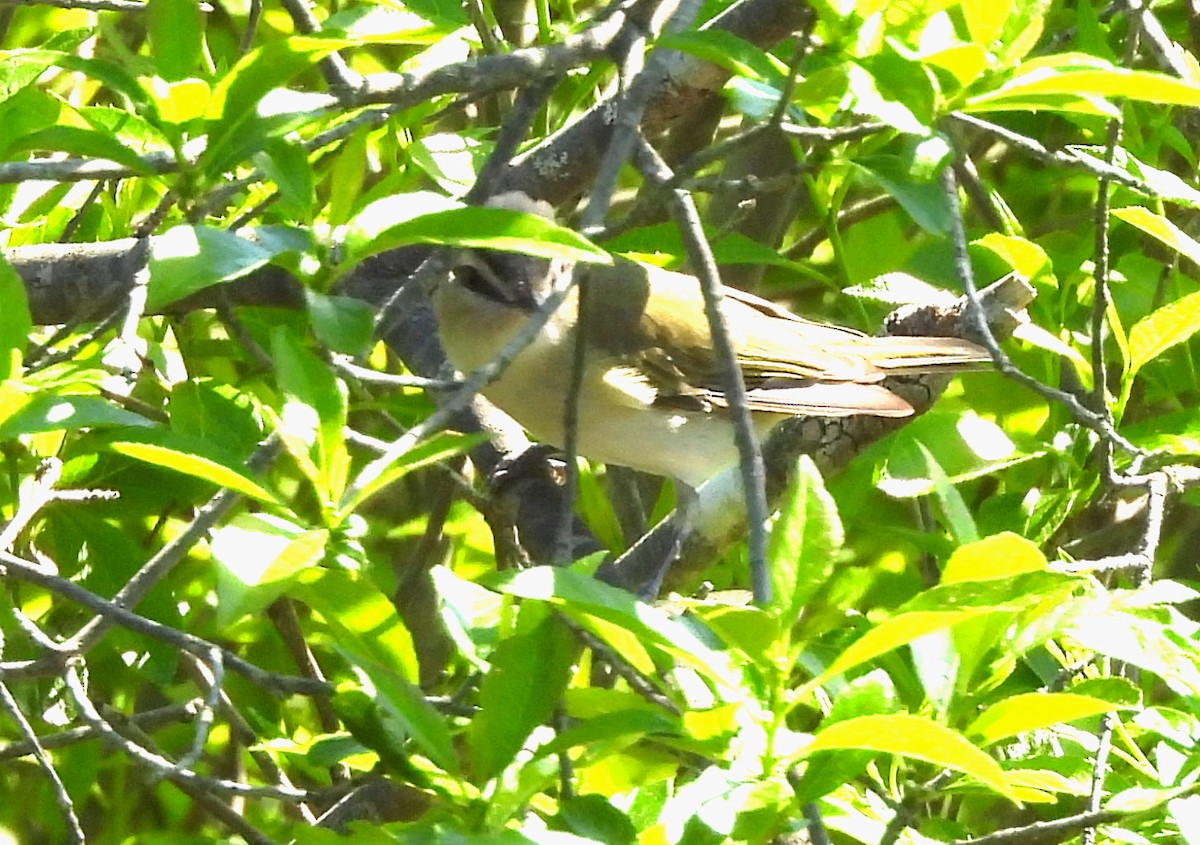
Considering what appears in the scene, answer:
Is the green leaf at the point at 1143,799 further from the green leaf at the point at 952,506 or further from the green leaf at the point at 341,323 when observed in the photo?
the green leaf at the point at 341,323

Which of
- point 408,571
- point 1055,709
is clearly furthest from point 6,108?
point 408,571

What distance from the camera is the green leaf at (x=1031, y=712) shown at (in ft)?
3.89

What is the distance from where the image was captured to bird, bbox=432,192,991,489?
2875mm

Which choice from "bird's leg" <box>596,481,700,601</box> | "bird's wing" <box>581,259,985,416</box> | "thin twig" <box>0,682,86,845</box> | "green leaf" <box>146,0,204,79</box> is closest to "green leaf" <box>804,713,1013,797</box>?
"thin twig" <box>0,682,86,845</box>

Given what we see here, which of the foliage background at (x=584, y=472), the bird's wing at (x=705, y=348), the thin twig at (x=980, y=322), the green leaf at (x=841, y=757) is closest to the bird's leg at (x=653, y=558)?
the foliage background at (x=584, y=472)

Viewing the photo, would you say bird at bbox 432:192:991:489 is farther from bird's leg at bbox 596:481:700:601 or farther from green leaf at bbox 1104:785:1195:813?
green leaf at bbox 1104:785:1195:813

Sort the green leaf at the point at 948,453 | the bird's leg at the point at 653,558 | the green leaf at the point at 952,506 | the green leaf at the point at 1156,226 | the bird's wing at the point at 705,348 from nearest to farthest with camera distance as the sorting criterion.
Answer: the green leaf at the point at 952,506 → the green leaf at the point at 1156,226 → the green leaf at the point at 948,453 → the bird's leg at the point at 653,558 → the bird's wing at the point at 705,348

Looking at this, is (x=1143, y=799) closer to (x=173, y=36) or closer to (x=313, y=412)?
(x=313, y=412)

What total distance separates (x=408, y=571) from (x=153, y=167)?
2.16 metres

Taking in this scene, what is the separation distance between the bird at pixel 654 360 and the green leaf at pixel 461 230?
58.4 inches

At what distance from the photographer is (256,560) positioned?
104 centimetres

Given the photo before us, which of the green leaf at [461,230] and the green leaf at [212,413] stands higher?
the green leaf at [461,230]

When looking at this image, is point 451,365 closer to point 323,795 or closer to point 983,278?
point 983,278

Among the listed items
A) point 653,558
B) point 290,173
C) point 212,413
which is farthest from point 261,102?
point 653,558
